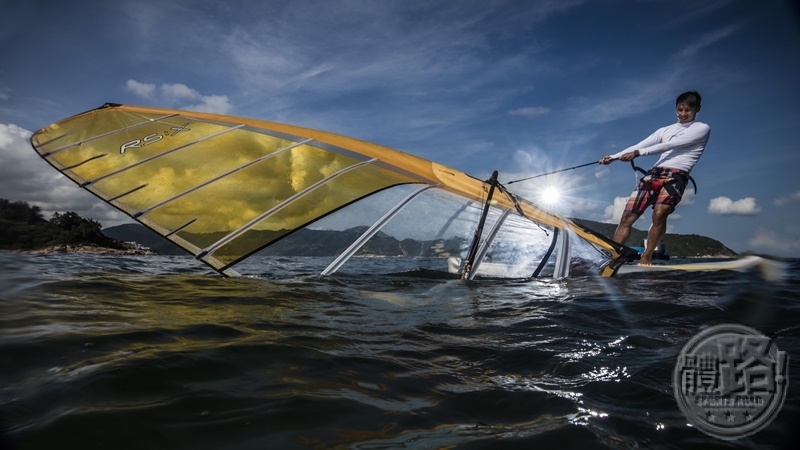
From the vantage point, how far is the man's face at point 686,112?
22.7 ft

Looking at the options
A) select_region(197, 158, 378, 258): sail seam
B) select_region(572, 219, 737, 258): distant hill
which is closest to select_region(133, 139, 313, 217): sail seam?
select_region(197, 158, 378, 258): sail seam

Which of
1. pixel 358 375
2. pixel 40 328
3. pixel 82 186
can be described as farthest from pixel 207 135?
pixel 358 375

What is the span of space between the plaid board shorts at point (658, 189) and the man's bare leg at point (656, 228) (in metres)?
0.10

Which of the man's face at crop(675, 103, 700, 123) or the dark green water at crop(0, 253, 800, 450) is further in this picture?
the man's face at crop(675, 103, 700, 123)

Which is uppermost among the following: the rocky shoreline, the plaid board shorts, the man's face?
the man's face

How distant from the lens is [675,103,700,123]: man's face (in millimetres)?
6910

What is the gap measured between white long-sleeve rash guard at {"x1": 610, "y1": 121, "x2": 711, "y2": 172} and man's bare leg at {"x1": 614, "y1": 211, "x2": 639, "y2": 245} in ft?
3.44

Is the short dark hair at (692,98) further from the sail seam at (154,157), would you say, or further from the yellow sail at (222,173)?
the sail seam at (154,157)

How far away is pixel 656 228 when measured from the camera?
7293mm

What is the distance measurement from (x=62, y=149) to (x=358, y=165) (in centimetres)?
479

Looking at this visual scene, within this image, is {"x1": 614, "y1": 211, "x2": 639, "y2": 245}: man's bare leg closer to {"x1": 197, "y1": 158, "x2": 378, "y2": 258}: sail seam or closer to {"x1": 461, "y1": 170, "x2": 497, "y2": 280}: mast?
{"x1": 461, "y1": 170, "x2": 497, "y2": 280}: mast

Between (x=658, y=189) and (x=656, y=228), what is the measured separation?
0.71 m

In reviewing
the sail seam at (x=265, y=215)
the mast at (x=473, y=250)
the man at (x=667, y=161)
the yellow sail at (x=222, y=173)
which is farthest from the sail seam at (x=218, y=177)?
the man at (x=667, y=161)

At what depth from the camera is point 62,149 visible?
21.3ft
